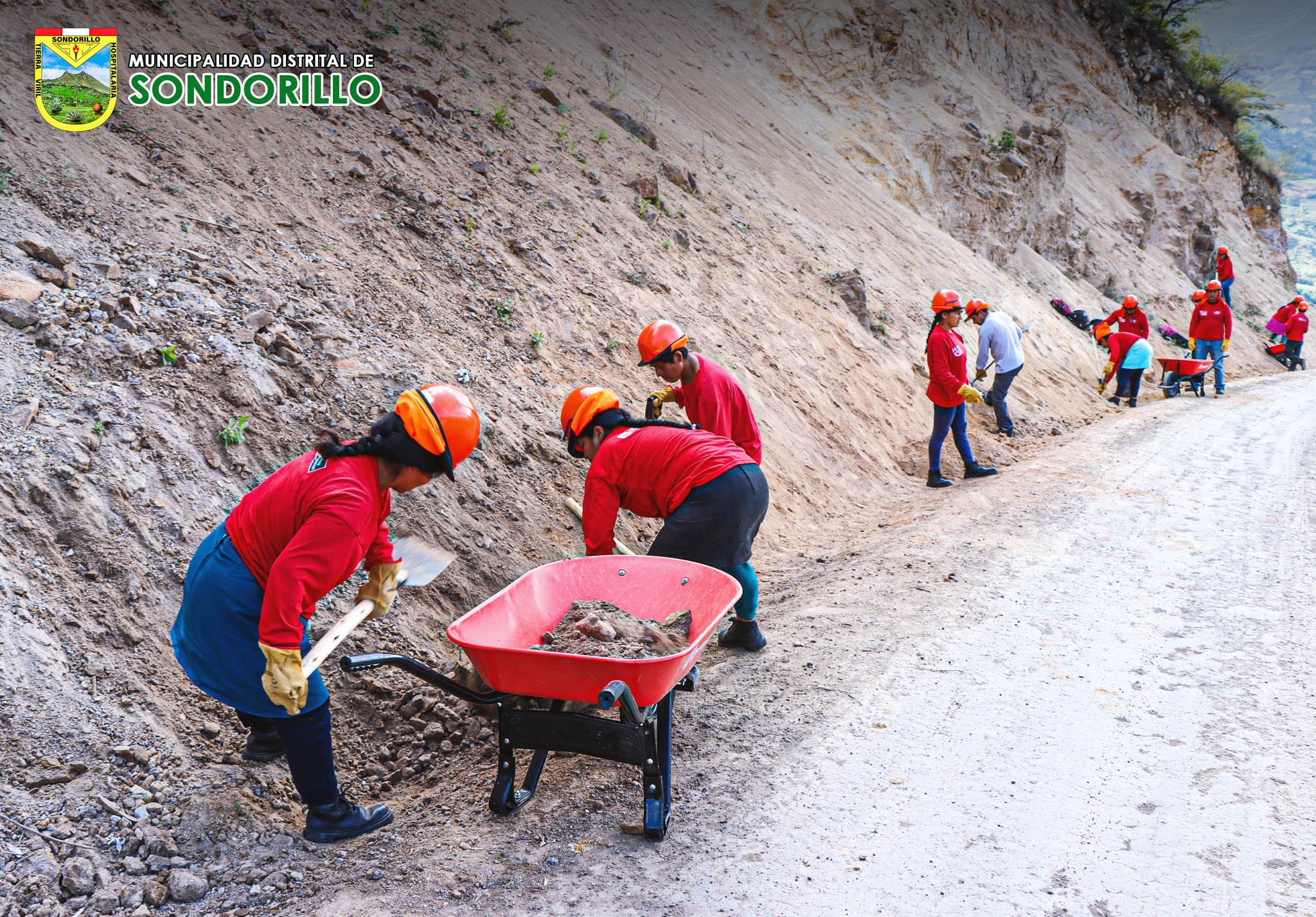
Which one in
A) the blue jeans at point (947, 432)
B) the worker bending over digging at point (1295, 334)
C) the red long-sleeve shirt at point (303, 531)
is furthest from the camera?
the worker bending over digging at point (1295, 334)

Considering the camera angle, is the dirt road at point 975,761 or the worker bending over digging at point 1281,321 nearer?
the dirt road at point 975,761

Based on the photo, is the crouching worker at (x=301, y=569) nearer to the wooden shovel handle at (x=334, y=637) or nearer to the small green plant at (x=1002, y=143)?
the wooden shovel handle at (x=334, y=637)

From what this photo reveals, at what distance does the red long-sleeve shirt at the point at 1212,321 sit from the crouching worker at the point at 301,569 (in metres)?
16.8

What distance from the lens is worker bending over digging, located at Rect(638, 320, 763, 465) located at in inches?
194

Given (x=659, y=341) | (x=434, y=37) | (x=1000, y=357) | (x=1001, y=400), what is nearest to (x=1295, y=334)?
(x=1001, y=400)

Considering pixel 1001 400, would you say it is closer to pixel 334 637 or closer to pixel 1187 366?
pixel 1187 366

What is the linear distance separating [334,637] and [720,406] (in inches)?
111

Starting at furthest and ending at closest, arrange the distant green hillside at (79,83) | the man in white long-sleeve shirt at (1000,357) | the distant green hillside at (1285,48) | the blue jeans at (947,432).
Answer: the distant green hillside at (1285,48) < the man in white long-sleeve shirt at (1000,357) < the blue jeans at (947,432) < the distant green hillside at (79,83)

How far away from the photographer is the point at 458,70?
8.95 m

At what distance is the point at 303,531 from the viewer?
2617mm

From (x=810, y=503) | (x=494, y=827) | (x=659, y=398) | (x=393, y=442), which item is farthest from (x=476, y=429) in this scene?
(x=810, y=503)

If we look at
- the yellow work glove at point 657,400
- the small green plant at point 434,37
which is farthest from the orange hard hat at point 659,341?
the small green plant at point 434,37

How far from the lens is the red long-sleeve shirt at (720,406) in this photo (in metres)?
5.03

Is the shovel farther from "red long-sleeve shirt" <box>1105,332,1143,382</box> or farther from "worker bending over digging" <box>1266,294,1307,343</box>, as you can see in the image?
"worker bending over digging" <box>1266,294,1307,343</box>
